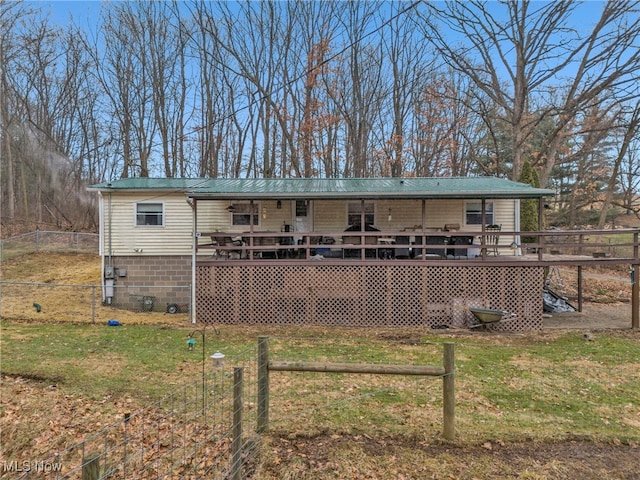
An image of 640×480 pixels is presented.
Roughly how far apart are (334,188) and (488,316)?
6.04 metres

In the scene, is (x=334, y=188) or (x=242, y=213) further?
(x=242, y=213)

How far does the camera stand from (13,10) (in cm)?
1911

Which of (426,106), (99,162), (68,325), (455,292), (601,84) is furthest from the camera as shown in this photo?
(99,162)

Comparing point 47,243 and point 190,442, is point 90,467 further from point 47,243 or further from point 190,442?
point 47,243

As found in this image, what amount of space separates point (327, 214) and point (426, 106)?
1476cm

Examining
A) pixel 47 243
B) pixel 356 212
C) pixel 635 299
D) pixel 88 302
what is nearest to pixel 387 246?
pixel 356 212

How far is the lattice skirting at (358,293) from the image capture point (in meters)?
10.3

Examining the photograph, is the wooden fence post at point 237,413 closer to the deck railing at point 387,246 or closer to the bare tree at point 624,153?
the deck railing at point 387,246

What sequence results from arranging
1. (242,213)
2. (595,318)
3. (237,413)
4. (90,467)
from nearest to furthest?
(90,467) → (237,413) → (595,318) → (242,213)

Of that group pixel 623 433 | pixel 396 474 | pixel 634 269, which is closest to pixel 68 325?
pixel 396 474

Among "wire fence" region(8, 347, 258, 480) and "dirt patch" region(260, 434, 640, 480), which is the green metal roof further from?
"dirt patch" region(260, 434, 640, 480)

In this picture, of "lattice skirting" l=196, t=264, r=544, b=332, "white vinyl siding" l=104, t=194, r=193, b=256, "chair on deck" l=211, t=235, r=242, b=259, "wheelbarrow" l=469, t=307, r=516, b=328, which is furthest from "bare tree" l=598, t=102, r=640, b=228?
"white vinyl siding" l=104, t=194, r=193, b=256

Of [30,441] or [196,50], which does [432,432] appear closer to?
[30,441]

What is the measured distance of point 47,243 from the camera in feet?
64.4
